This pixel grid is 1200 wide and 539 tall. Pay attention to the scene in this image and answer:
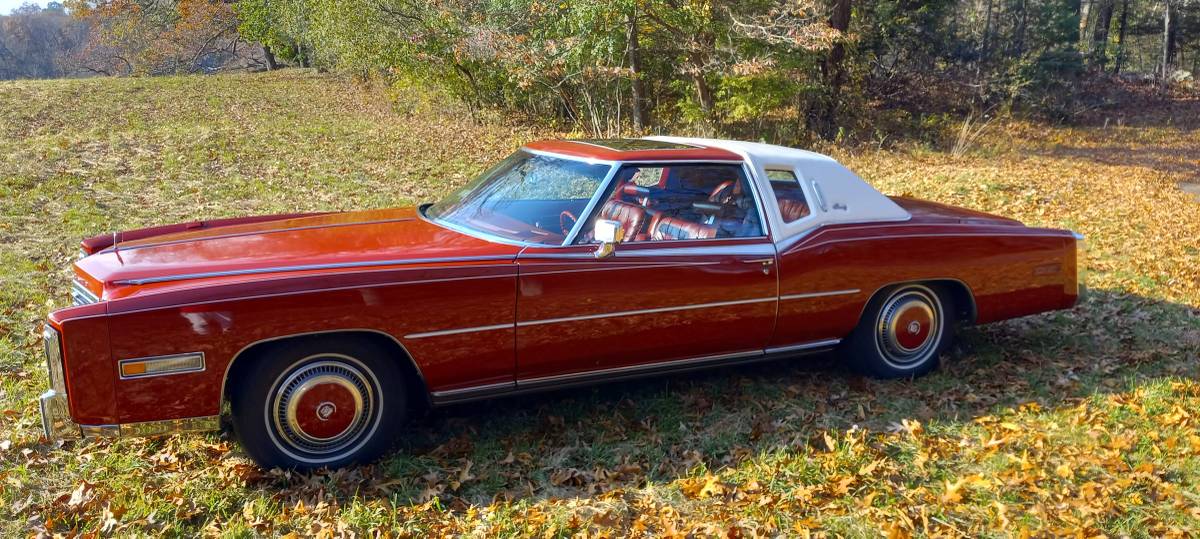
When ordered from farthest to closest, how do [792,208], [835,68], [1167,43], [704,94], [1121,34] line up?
1. [1121,34]
2. [1167,43]
3. [835,68]
4. [704,94]
5. [792,208]

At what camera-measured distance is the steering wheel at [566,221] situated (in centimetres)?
412

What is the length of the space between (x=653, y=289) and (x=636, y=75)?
1161 centimetres

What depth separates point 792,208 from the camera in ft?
15.4

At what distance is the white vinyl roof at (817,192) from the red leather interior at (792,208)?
4 centimetres

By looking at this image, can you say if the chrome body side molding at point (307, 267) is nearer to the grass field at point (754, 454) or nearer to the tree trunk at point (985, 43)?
the grass field at point (754, 454)

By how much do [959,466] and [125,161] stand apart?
12.0 metres

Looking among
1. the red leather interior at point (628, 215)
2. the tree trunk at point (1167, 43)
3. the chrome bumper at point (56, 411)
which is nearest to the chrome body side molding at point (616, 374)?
the red leather interior at point (628, 215)

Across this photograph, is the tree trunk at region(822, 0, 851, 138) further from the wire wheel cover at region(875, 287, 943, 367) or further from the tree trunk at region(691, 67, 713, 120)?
the wire wheel cover at region(875, 287, 943, 367)

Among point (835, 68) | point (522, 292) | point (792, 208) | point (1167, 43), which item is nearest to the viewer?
point (522, 292)

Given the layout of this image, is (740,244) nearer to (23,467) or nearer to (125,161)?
(23,467)

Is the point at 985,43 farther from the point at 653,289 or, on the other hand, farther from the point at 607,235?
the point at 607,235

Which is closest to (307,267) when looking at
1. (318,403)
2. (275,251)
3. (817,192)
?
(275,251)

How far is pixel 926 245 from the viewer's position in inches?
189

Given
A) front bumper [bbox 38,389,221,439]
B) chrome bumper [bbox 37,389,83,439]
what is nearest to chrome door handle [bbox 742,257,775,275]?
front bumper [bbox 38,389,221,439]
